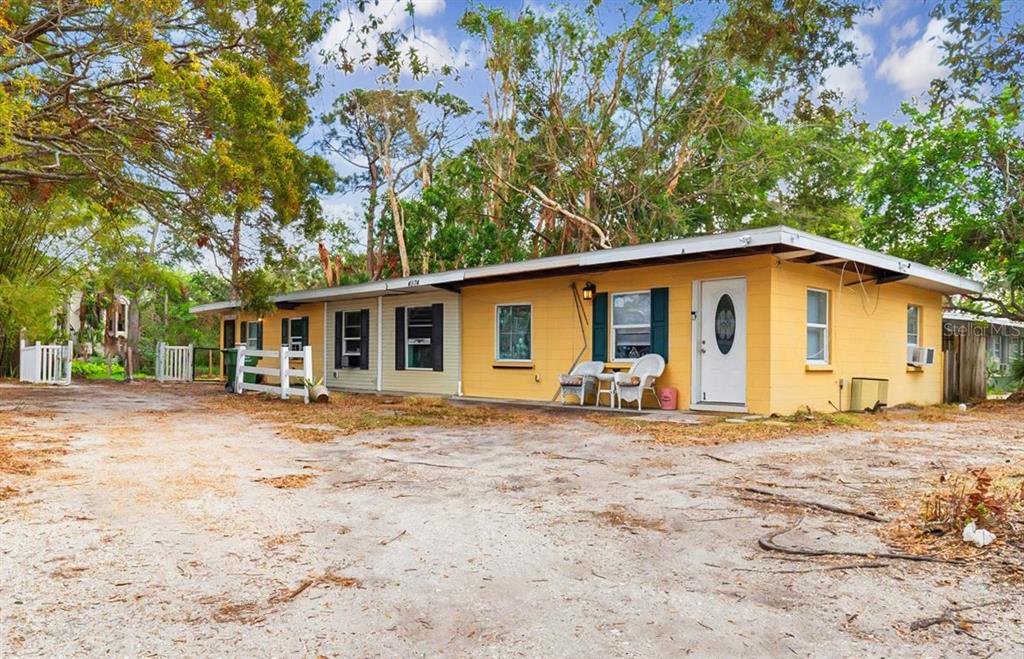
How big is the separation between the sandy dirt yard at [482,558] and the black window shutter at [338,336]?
32.8ft

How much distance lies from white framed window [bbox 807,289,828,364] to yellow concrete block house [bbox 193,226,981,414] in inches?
0.9

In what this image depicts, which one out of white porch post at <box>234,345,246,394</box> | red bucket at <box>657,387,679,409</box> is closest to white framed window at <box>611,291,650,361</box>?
red bucket at <box>657,387,679,409</box>

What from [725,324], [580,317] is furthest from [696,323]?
[580,317]

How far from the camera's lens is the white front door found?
373 inches

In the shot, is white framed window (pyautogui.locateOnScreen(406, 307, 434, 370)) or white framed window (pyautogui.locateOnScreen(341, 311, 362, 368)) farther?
white framed window (pyautogui.locateOnScreen(341, 311, 362, 368))

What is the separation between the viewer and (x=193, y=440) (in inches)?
277

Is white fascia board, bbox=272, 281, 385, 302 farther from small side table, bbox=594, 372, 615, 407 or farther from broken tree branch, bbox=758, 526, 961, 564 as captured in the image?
broken tree branch, bbox=758, 526, 961, 564

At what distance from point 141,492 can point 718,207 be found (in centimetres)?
1763

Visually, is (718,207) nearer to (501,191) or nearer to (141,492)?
(501,191)

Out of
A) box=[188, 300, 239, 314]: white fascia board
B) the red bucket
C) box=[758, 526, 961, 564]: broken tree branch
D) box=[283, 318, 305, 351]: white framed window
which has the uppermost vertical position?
box=[188, 300, 239, 314]: white fascia board

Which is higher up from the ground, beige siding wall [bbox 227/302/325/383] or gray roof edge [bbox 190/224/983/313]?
gray roof edge [bbox 190/224/983/313]

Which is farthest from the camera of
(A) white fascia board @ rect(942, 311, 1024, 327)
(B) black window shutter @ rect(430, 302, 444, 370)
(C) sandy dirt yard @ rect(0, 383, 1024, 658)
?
(A) white fascia board @ rect(942, 311, 1024, 327)

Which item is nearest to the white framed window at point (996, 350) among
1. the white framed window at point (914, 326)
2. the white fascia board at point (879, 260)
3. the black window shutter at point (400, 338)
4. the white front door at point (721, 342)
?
the white fascia board at point (879, 260)

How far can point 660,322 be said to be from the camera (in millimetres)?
10273
